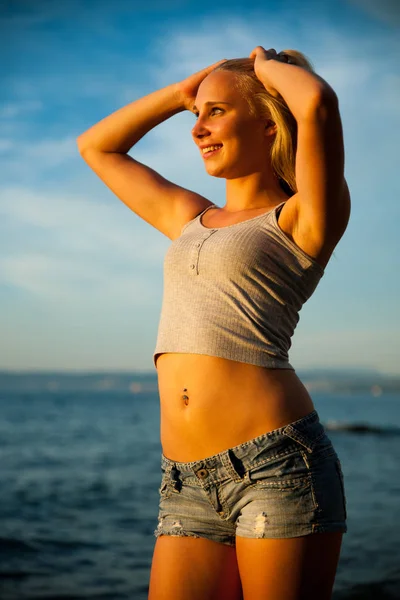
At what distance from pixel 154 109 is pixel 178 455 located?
1.49 meters

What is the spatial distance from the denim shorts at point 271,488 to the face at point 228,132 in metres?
0.97

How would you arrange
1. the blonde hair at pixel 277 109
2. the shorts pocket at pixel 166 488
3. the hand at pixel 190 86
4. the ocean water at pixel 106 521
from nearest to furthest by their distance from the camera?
the shorts pocket at pixel 166 488
the blonde hair at pixel 277 109
the hand at pixel 190 86
the ocean water at pixel 106 521

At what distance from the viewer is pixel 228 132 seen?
287cm

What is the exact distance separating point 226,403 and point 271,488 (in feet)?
0.98

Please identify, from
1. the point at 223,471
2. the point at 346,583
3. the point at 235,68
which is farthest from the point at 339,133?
the point at 346,583

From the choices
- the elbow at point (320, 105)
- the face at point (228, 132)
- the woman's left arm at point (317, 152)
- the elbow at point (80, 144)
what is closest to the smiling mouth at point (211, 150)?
the face at point (228, 132)

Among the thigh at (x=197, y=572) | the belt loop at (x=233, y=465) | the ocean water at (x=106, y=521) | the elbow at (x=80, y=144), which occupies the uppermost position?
the elbow at (x=80, y=144)

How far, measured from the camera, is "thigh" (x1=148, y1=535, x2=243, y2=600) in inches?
100.0

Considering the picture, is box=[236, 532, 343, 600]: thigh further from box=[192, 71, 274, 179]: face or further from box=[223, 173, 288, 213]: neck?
box=[192, 71, 274, 179]: face

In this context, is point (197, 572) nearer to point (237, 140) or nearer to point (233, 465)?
point (233, 465)

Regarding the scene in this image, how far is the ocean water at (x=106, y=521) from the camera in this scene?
8039mm

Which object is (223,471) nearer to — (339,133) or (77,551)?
(339,133)

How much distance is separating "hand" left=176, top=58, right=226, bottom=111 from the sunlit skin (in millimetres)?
150

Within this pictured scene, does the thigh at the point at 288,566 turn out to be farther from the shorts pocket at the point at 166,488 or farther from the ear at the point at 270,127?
the ear at the point at 270,127
